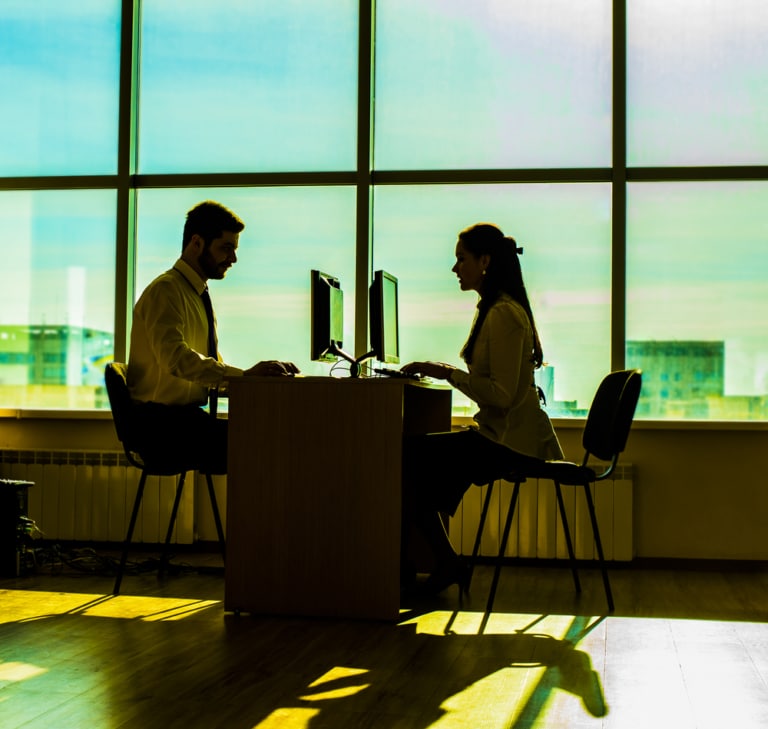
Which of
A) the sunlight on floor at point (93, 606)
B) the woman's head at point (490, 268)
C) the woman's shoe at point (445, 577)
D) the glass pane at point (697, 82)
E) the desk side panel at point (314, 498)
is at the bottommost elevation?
the sunlight on floor at point (93, 606)

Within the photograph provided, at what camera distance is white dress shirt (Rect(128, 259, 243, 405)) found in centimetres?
354

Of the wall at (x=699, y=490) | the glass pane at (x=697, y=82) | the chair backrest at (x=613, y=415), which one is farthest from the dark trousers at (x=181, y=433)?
the glass pane at (x=697, y=82)

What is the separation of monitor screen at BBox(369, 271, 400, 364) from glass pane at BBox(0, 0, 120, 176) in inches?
76.1

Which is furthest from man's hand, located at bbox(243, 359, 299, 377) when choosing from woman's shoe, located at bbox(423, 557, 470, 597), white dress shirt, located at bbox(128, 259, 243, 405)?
woman's shoe, located at bbox(423, 557, 470, 597)

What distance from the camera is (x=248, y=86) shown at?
198 inches

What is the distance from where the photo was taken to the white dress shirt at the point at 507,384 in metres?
3.46

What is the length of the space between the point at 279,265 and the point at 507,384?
Answer: 1848 mm

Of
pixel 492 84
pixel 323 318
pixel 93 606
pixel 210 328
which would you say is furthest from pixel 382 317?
pixel 492 84

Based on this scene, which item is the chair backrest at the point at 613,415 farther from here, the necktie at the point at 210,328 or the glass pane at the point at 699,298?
the necktie at the point at 210,328

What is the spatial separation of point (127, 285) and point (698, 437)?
109 inches

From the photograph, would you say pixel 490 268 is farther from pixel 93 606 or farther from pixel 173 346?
pixel 93 606

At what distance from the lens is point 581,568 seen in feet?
14.9

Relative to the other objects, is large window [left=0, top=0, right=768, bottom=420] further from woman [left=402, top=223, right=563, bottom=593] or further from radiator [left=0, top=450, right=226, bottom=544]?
woman [left=402, top=223, right=563, bottom=593]

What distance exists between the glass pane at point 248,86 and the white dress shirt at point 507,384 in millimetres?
1713
